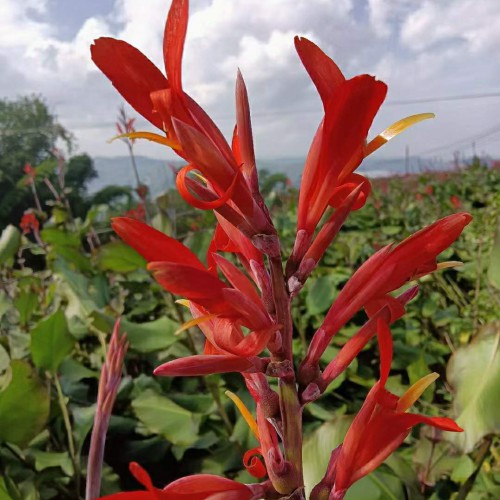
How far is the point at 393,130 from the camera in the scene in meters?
0.50

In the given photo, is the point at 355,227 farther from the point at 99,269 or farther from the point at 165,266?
the point at 165,266

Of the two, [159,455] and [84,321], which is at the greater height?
[84,321]

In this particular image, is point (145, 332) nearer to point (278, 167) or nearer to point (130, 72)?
point (130, 72)

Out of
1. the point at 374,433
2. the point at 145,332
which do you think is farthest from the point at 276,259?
the point at 145,332

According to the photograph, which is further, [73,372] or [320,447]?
[73,372]

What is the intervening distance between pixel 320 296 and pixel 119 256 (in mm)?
610

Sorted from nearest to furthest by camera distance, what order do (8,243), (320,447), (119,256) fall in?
1. (320,447)
2. (119,256)
3. (8,243)

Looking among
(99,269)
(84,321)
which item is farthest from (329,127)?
(99,269)

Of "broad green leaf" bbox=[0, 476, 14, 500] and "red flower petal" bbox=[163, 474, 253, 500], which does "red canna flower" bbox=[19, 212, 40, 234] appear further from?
"red flower petal" bbox=[163, 474, 253, 500]

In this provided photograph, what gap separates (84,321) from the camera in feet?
5.39

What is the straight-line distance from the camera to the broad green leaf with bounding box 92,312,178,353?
1342 millimetres

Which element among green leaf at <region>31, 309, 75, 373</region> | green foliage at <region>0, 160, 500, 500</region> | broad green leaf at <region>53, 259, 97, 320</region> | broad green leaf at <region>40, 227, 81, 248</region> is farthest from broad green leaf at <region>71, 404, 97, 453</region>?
broad green leaf at <region>40, 227, 81, 248</region>

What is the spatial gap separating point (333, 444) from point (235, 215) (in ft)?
1.50

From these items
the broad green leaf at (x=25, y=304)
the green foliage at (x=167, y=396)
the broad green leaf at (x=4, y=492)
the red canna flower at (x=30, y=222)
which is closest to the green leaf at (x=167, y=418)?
the green foliage at (x=167, y=396)
